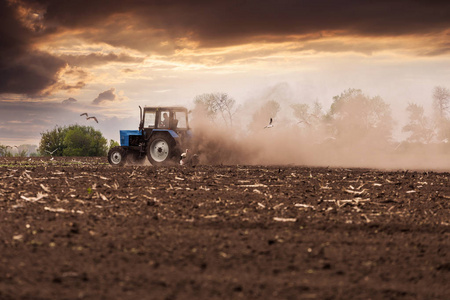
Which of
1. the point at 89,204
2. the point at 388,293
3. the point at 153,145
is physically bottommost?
the point at 388,293

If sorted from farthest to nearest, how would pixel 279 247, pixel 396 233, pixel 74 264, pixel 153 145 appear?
pixel 153 145 → pixel 396 233 → pixel 279 247 → pixel 74 264

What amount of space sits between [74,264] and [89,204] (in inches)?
162

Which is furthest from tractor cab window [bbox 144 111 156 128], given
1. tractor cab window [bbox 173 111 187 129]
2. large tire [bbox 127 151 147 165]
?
large tire [bbox 127 151 147 165]

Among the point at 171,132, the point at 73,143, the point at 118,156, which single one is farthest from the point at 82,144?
the point at 171,132

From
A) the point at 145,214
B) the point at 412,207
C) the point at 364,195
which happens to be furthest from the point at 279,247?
the point at 364,195

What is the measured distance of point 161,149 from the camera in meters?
22.0

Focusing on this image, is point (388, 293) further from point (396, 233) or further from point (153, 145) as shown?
point (153, 145)

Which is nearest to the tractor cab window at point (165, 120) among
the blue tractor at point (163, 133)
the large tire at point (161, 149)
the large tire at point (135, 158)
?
the blue tractor at point (163, 133)

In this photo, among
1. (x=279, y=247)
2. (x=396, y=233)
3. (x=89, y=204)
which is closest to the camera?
(x=279, y=247)

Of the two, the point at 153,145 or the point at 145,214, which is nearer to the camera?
the point at 145,214

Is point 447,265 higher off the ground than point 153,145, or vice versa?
point 153,145

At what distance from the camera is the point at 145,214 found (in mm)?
8469

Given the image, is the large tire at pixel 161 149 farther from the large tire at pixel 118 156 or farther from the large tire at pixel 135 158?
the large tire at pixel 118 156

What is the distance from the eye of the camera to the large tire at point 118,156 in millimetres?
23281
